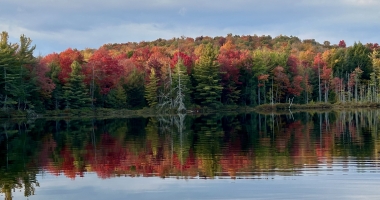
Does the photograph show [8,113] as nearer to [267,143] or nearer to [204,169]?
[267,143]

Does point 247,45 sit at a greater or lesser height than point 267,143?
greater

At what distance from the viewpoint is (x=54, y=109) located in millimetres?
57125

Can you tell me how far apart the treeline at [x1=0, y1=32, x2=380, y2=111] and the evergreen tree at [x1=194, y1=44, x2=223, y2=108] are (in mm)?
140

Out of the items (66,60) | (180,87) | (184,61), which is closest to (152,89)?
(180,87)

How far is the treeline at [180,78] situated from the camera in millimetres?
53594

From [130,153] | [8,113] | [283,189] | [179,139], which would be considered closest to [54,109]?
[8,113]

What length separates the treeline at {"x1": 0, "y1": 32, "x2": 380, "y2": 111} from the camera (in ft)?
176

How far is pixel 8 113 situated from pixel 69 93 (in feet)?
25.7

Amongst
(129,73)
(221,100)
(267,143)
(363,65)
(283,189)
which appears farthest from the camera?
(363,65)

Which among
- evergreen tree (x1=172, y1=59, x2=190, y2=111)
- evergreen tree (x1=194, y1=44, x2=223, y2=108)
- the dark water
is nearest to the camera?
the dark water

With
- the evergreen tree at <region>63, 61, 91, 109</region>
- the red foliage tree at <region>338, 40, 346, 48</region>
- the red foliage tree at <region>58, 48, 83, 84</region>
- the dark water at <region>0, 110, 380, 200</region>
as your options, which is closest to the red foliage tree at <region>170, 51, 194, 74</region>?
the red foliage tree at <region>58, 48, 83, 84</region>

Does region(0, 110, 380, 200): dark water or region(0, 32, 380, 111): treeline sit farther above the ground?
region(0, 32, 380, 111): treeline

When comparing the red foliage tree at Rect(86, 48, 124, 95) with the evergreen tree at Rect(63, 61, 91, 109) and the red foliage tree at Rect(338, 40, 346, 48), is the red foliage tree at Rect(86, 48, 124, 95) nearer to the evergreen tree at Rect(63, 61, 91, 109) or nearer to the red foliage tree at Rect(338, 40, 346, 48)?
the evergreen tree at Rect(63, 61, 91, 109)

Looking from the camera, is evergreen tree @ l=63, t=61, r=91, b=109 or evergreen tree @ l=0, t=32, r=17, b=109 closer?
evergreen tree @ l=0, t=32, r=17, b=109
